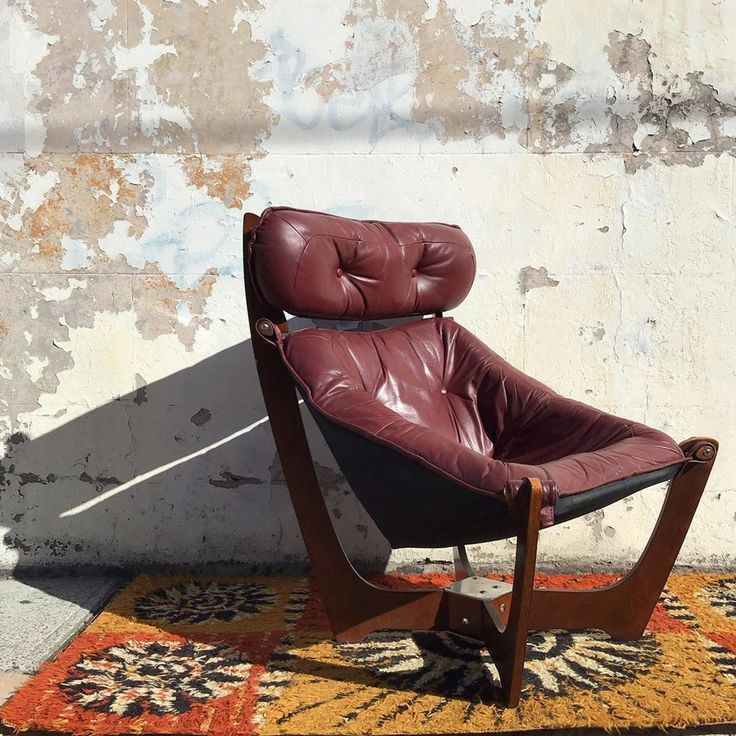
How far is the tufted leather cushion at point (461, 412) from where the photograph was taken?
5.05 feet

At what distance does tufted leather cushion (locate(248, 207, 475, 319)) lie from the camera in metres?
1.89

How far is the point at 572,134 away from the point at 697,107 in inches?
14.2

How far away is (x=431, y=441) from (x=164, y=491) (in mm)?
Answer: 1208

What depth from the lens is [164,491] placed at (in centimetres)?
253

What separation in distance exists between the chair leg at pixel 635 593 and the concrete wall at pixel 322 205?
630mm

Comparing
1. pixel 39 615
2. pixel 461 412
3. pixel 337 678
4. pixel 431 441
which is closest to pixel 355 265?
pixel 461 412

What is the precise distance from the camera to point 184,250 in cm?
247

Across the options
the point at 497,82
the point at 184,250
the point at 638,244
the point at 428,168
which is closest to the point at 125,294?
the point at 184,250

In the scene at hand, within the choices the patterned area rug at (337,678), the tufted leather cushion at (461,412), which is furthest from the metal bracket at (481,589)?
the tufted leather cushion at (461,412)

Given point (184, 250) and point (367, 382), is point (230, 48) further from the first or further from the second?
point (367, 382)

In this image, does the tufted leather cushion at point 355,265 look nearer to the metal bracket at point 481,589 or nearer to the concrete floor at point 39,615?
the metal bracket at point 481,589

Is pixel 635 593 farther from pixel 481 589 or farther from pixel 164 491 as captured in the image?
pixel 164 491

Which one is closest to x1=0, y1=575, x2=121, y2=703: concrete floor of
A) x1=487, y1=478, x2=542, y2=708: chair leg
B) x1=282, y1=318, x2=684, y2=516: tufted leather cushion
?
x1=282, y1=318, x2=684, y2=516: tufted leather cushion

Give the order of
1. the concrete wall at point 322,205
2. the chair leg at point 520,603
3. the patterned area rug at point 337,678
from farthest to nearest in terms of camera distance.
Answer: the concrete wall at point 322,205 → the patterned area rug at point 337,678 → the chair leg at point 520,603
